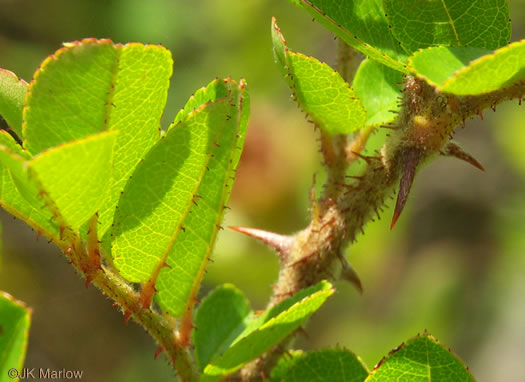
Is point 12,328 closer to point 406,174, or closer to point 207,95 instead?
point 207,95

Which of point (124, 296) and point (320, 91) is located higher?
point (320, 91)

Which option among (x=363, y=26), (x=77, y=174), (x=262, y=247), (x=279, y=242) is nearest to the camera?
(x=77, y=174)

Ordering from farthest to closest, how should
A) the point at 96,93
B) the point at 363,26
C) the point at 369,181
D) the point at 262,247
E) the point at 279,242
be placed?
the point at 262,247, the point at 279,242, the point at 369,181, the point at 363,26, the point at 96,93

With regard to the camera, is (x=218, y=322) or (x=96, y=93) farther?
(x=218, y=322)

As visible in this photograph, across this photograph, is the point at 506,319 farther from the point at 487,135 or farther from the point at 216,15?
the point at 216,15

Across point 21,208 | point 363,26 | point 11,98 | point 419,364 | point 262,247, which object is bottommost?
A: point 262,247

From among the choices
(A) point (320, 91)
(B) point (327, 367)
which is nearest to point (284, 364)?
(B) point (327, 367)

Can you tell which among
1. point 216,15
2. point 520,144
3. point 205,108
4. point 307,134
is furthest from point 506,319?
point 205,108

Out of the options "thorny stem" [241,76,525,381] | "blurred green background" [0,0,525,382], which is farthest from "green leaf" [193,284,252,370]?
"blurred green background" [0,0,525,382]
